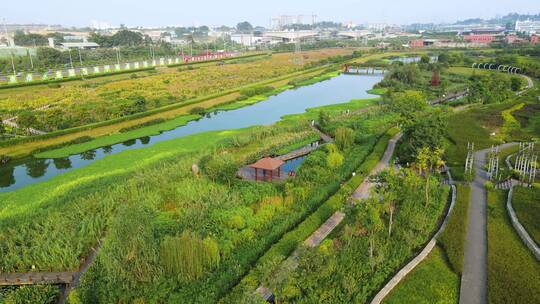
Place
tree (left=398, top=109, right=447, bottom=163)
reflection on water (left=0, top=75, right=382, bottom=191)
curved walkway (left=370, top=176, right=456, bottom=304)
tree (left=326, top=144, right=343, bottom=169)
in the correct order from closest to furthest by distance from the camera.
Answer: curved walkway (left=370, top=176, right=456, bottom=304), tree (left=398, top=109, right=447, bottom=163), tree (left=326, top=144, right=343, bottom=169), reflection on water (left=0, top=75, right=382, bottom=191)

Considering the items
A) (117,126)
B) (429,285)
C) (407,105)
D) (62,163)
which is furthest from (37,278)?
(407,105)

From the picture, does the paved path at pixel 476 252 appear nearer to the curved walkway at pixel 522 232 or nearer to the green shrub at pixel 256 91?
the curved walkway at pixel 522 232

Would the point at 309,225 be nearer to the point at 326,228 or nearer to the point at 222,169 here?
the point at 326,228

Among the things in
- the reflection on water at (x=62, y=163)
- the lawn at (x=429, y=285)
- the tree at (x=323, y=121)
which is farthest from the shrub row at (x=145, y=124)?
the lawn at (x=429, y=285)

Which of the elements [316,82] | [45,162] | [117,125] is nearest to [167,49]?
[316,82]

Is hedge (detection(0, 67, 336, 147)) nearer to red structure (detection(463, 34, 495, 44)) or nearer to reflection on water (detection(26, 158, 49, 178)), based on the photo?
reflection on water (detection(26, 158, 49, 178))

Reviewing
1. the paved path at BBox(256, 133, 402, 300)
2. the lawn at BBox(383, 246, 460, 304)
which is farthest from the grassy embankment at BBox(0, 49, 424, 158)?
the lawn at BBox(383, 246, 460, 304)

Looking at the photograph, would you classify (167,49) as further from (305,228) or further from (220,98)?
(305,228)
